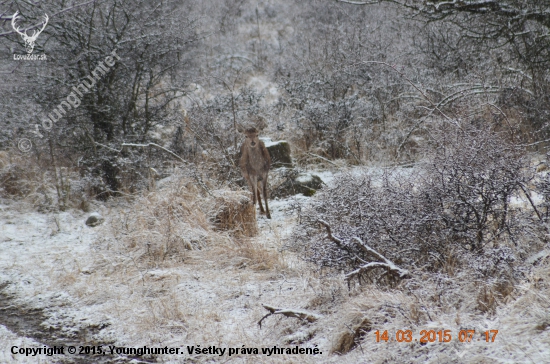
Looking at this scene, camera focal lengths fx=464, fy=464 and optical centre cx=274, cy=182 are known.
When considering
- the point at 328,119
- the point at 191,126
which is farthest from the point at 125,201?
the point at 328,119

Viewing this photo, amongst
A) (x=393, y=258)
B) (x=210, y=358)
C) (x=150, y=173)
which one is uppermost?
(x=150, y=173)

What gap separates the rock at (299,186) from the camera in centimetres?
800

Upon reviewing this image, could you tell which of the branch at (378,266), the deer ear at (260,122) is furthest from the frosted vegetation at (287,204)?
the deer ear at (260,122)

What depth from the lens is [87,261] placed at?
5.98 m

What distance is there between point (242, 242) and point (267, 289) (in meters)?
1.37

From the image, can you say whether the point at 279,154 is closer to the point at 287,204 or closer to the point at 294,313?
the point at 287,204

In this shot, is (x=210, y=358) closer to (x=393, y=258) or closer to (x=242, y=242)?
(x=393, y=258)

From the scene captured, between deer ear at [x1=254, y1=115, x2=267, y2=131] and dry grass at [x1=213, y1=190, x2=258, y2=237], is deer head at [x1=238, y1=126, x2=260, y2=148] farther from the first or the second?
deer ear at [x1=254, y1=115, x2=267, y2=131]

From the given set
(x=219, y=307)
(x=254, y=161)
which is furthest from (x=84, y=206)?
(x=219, y=307)

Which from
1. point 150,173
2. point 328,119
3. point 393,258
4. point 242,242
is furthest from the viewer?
point 328,119

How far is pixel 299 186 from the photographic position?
8.04m

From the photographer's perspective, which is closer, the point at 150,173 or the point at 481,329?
the point at 481,329
